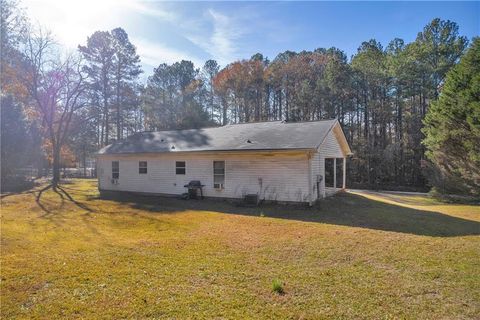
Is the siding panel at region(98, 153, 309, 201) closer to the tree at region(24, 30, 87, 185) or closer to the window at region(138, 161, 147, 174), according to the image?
the window at region(138, 161, 147, 174)

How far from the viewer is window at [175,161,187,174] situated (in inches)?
616

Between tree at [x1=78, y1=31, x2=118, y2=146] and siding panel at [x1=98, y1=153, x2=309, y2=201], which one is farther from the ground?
tree at [x1=78, y1=31, x2=118, y2=146]

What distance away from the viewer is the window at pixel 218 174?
47.0ft

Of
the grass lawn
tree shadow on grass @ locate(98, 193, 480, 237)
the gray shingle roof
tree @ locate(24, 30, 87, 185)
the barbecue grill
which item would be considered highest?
tree @ locate(24, 30, 87, 185)

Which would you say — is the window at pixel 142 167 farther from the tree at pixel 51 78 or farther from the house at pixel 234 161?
the tree at pixel 51 78

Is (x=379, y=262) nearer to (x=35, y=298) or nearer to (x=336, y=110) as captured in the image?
(x=35, y=298)

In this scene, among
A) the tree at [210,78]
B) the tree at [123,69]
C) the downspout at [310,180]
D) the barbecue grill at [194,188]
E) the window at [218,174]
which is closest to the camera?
the downspout at [310,180]

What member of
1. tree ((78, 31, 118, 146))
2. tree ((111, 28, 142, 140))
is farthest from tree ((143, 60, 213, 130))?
tree ((78, 31, 118, 146))

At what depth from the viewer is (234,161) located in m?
13.9

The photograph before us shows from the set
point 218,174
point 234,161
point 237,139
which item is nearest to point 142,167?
point 218,174

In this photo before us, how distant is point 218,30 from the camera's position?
37.7 ft

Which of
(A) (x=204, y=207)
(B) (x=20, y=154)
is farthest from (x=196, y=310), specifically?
(B) (x=20, y=154)

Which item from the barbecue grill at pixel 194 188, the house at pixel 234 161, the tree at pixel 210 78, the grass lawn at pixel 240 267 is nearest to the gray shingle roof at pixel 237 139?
the house at pixel 234 161

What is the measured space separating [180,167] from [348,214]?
8.91 meters
